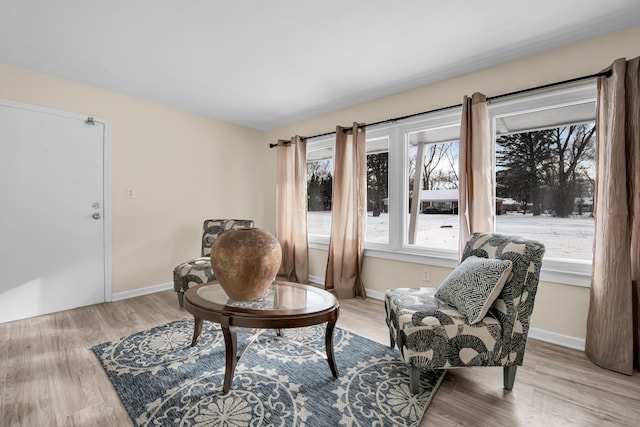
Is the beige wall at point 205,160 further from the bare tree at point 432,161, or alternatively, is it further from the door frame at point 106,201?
the bare tree at point 432,161

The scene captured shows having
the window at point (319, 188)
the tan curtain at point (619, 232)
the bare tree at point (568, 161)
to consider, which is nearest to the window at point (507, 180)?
the bare tree at point (568, 161)

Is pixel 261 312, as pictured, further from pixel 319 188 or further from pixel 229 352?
pixel 319 188

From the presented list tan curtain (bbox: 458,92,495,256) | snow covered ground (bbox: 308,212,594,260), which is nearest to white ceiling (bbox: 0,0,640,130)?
tan curtain (bbox: 458,92,495,256)

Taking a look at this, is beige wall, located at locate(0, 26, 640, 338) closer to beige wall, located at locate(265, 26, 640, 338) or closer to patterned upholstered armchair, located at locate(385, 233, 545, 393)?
beige wall, located at locate(265, 26, 640, 338)

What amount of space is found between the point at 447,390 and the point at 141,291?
3.38 metres

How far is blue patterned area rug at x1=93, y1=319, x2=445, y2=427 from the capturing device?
1.53 m

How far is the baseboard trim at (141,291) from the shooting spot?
3383mm

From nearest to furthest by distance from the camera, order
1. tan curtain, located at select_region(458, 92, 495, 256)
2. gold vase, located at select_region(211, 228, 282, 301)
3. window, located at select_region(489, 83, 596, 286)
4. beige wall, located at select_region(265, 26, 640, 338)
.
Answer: gold vase, located at select_region(211, 228, 282, 301) < beige wall, located at select_region(265, 26, 640, 338) < window, located at select_region(489, 83, 596, 286) < tan curtain, located at select_region(458, 92, 495, 256)

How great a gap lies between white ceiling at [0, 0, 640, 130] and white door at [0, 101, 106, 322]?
0.53m

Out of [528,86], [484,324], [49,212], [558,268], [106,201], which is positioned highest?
[528,86]

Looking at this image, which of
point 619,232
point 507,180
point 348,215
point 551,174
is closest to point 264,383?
point 348,215

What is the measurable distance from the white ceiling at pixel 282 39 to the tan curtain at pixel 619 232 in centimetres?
53

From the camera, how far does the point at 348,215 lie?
11.9 ft

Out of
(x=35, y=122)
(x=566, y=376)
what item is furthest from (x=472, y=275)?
(x=35, y=122)
